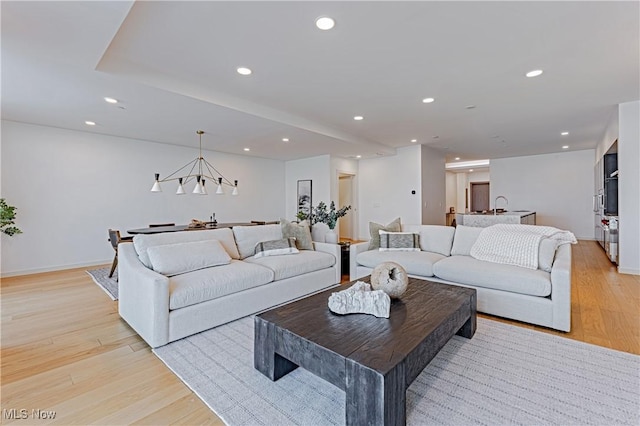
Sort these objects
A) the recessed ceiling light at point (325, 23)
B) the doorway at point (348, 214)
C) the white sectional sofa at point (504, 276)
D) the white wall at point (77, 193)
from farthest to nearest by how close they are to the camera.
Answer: the doorway at point (348, 214) → the white wall at point (77, 193) → the white sectional sofa at point (504, 276) → the recessed ceiling light at point (325, 23)

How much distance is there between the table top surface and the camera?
57.1 inches

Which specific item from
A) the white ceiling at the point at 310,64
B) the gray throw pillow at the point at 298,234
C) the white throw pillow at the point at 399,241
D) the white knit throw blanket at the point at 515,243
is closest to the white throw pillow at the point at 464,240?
the white knit throw blanket at the point at 515,243

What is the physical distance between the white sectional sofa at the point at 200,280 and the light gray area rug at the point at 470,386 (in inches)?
9.9

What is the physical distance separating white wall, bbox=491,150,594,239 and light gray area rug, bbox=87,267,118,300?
10.1m

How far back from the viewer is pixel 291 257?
3.45 meters

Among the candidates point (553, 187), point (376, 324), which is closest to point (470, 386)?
point (376, 324)

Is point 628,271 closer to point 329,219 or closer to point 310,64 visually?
point 329,219

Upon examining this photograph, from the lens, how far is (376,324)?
1757 mm

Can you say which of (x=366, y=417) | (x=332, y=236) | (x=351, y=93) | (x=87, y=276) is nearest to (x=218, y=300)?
(x=366, y=417)

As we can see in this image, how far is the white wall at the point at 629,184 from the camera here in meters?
4.09

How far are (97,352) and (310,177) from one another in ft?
20.1

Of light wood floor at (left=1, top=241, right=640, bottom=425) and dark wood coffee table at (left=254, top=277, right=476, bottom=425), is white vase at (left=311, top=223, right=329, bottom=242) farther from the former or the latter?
light wood floor at (left=1, top=241, right=640, bottom=425)

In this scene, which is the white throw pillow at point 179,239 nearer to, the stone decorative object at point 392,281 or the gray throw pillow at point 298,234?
the gray throw pillow at point 298,234

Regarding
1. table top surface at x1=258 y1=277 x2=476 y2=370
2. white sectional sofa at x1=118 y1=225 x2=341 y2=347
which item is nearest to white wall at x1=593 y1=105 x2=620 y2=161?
table top surface at x1=258 y1=277 x2=476 y2=370
